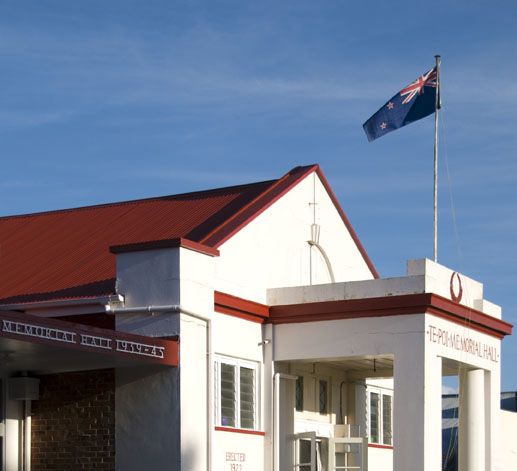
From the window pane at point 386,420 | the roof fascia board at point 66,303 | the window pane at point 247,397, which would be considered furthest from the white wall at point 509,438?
the roof fascia board at point 66,303

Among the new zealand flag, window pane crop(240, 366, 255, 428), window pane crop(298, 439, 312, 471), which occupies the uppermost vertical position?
the new zealand flag

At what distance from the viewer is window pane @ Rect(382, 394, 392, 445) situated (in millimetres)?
A: 29656

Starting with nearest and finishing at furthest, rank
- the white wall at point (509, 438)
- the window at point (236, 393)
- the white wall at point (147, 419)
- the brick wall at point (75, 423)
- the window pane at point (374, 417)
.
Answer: the white wall at point (147, 419) → the brick wall at point (75, 423) → the window at point (236, 393) → the window pane at point (374, 417) → the white wall at point (509, 438)

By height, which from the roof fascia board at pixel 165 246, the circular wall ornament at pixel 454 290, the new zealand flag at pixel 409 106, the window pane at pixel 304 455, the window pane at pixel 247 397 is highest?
the new zealand flag at pixel 409 106

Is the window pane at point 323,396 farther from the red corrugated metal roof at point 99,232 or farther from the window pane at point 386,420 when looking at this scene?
the red corrugated metal roof at point 99,232

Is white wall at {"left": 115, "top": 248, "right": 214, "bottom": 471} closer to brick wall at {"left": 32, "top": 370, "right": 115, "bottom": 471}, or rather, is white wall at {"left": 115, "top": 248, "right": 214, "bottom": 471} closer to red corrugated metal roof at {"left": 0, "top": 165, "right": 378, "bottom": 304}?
brick wall at {"left": 32, "top": 370, "right": 115, "bottom": 471}

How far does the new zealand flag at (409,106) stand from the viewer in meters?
27.4

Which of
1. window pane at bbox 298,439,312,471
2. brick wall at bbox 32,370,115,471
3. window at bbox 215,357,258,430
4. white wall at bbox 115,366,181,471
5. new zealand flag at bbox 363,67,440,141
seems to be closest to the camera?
white wall at bbox 115,366,181,471

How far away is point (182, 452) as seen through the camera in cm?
2177

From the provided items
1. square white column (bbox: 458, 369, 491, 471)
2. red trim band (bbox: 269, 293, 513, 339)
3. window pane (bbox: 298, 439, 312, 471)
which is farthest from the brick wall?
square white column (bbox: 458, 369, 491, 471)

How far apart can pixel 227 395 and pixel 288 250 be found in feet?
13.8

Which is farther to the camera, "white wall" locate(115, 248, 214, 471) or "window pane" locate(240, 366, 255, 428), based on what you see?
"window pane" locate(240, 366, 255, 428)

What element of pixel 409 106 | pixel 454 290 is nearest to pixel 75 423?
pixel 454 290

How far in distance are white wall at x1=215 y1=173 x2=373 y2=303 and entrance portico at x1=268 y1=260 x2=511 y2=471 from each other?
85 cm
